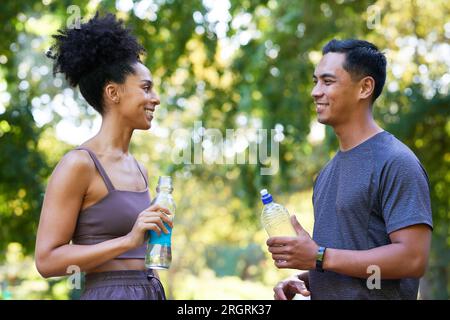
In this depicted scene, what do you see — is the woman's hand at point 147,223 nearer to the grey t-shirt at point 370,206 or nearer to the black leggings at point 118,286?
the black leggings at point 118,286

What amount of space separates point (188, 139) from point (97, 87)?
8.30 meters

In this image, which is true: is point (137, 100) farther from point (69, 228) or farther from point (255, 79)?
point (255, 79)

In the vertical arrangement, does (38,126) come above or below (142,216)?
above

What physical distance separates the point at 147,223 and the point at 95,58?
37.8 inches

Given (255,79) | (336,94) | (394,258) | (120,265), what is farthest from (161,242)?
(255,79)

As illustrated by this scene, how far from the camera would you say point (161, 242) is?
319cm

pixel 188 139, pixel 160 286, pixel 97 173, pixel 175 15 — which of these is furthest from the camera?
pixel 188 139

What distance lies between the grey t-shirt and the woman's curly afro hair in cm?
117

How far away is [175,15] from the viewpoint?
1106 centimetres

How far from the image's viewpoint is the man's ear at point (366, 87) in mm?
3602

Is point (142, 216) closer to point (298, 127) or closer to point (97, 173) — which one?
Result: point (97, 173)

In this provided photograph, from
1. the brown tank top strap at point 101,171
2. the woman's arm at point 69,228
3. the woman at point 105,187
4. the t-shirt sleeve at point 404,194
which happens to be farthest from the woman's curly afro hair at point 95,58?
the t-shirt sleeve at point 404,194

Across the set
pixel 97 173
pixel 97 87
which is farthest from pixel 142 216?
pixel 97 87

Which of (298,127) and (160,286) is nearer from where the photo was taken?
(160,286)
